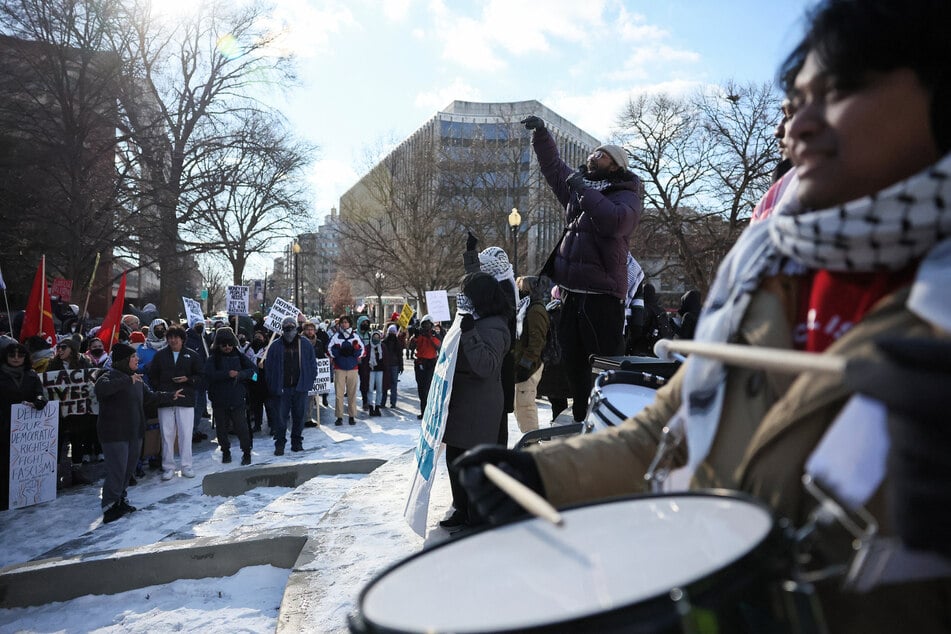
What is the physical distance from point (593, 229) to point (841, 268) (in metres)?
3.59

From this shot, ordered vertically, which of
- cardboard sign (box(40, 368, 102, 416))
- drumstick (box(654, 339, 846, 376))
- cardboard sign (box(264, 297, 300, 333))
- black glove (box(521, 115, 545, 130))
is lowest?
cardboard sign (box(40, 368, 102, 416))

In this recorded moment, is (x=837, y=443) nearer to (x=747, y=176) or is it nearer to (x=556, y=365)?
(x=556, y=365)

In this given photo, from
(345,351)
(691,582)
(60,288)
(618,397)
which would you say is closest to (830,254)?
(691,582)

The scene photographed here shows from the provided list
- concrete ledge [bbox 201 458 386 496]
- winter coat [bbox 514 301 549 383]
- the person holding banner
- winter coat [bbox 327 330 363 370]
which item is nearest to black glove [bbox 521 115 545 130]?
winter coat [bbox 514 301 549 383]

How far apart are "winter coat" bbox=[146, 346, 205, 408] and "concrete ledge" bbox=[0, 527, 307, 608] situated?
4.55 metres

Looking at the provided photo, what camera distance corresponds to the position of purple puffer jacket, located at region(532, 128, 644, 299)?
14.0 ft

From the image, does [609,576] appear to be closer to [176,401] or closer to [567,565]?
[567,565]

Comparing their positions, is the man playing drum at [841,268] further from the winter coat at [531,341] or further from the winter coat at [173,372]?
the winter coat at [173,372]

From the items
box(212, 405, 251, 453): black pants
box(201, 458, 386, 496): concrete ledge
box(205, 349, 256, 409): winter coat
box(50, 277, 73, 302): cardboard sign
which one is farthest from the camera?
box(50, 277, 73, 302): cardboard sign

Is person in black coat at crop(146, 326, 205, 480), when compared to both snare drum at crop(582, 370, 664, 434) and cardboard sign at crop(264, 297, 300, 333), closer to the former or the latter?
cardboard sign at crop(264, 297, 300, 333)

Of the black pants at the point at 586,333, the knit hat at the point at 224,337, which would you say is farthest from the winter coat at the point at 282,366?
the black pants at the point at 586,333

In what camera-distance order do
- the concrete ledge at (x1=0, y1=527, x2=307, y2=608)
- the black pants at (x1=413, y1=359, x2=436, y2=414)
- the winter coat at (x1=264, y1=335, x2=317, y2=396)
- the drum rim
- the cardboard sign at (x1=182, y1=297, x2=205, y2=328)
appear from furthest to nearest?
the black pants at (x1=413, y1=359, x2=436, y2=414), the cardboard sign at (x1=182, y1=297, x2=205, y2=328), the winter coat at (x1=264, y1=335, x2=317, y2=396), the concrete ledge at (x1=0, y1=527, x2=307, y2=608), the drum rim

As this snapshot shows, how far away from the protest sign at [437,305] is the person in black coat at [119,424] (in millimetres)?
6062

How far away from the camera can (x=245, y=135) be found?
86.7 feet
